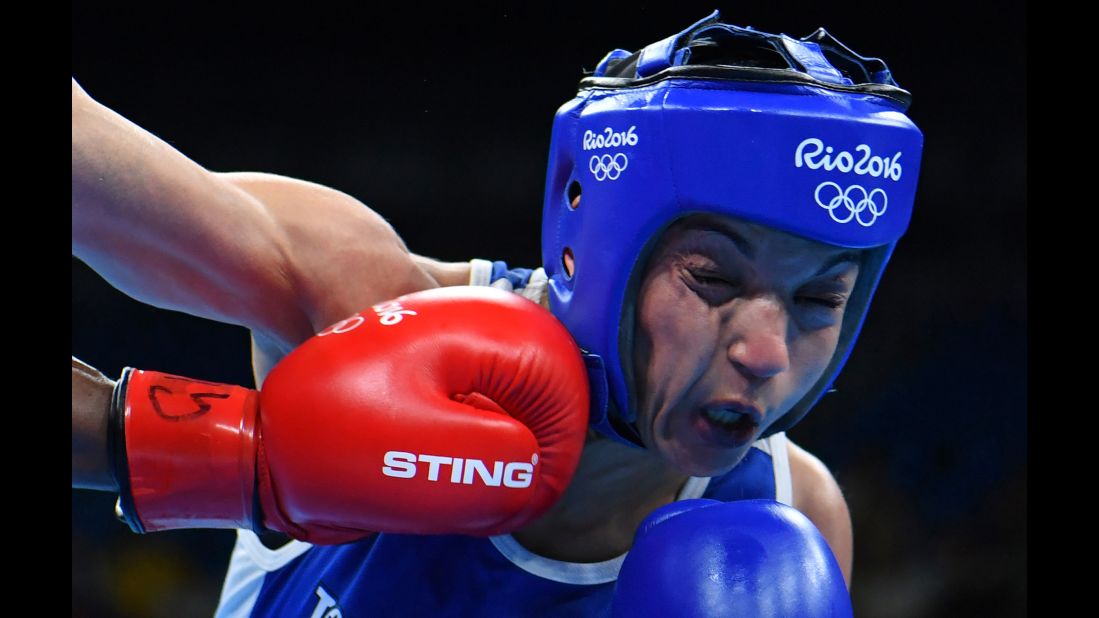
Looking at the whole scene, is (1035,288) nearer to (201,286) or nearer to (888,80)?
(888,80)

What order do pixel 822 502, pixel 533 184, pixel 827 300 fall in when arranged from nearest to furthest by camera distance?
1. pixel 827 300
2. pixel 822 502
3. pixel 533 184

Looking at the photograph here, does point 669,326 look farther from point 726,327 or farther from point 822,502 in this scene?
point 822,502

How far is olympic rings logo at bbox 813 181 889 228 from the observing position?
1.32 meters

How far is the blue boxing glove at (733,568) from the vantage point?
1174mm

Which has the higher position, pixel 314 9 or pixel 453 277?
pixel 314 9

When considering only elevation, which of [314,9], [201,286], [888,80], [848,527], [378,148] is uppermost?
[888,80]

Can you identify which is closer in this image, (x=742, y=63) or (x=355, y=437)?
(x=355, y=437)

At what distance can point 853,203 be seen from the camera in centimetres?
133

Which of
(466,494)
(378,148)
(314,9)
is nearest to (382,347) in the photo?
(466,494)

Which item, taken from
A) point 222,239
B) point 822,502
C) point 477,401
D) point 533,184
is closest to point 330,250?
point 222,239

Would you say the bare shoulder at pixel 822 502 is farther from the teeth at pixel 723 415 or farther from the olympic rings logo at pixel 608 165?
the olympic rings logo at pixel 608 165

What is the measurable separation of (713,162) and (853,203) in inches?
6.9

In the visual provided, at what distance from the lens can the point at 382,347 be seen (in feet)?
4.04

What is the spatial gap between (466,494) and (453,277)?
1.79ft
